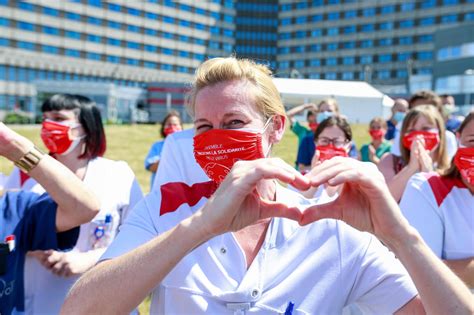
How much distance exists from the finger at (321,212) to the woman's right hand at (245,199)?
0.08 ft

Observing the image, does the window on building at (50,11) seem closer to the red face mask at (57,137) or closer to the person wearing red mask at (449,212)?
the red face mask at (57,137)

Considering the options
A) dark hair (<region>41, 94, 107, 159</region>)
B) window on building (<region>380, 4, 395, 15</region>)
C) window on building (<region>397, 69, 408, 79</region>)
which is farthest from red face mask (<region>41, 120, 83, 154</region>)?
window on building (<region>380, 4, 395, 15</region>)

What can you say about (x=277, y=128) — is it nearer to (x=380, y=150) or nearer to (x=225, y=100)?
(x=225, y=100)

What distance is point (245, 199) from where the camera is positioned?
1.54 m

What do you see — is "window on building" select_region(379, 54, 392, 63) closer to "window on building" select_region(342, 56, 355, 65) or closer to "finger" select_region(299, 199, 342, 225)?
"window on building" select_region(342, 56, 355, 65)

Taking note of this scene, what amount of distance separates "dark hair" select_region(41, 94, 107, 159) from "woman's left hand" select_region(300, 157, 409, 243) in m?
2.56

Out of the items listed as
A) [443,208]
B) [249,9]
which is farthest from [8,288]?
[249,9]

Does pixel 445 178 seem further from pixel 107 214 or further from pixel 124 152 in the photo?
pixel 124 152

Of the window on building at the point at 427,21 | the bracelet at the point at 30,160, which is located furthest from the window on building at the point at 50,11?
the bracelet at the point at 30,160

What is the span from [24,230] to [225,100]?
141 cm

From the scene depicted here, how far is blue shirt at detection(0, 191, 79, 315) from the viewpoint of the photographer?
2520 mm

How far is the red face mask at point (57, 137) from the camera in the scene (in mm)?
3562

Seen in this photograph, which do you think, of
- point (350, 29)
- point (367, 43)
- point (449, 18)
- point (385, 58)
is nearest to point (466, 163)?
point (449, 18)

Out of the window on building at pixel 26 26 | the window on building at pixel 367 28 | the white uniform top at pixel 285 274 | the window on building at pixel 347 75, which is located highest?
the window on building at pixel 367 28
